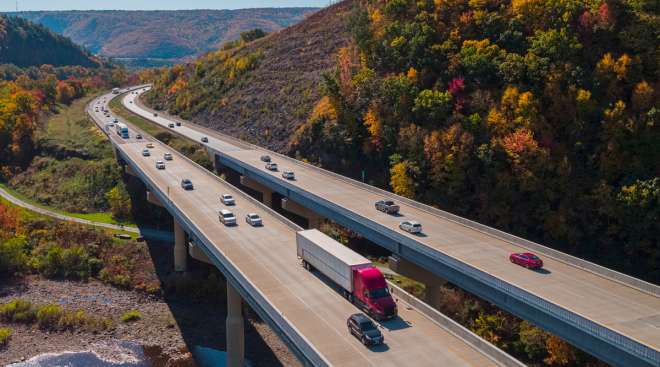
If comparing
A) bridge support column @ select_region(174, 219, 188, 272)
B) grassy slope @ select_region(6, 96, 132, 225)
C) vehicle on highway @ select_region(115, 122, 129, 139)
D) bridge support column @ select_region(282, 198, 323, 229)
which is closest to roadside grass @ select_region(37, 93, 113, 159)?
grassy slope @ select_region(6, 96, 132, 225)

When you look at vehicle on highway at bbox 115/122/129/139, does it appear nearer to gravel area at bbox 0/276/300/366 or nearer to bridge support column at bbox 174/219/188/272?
gravel area at bbox 0/276/300/366

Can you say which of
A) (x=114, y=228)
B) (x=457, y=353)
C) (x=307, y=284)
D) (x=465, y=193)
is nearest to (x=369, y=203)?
(x=465, y=193)

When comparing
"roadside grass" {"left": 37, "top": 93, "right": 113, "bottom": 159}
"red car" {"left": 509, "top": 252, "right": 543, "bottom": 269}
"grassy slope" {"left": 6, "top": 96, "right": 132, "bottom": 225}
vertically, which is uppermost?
"red car" {"left": 509, "top": 252, "right": 543, "bottom": 269}

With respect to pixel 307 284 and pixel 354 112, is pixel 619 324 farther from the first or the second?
pixel 354 112

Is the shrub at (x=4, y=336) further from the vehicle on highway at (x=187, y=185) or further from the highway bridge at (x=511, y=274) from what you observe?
the highway bridge at (x=511, y=274)

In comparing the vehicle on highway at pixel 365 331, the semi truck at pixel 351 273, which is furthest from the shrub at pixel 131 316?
the vehicle on highway at pixel 365 331

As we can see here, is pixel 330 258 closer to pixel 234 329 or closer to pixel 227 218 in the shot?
pixel 234 329

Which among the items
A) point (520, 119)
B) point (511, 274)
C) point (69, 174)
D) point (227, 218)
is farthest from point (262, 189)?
point (511, 274)
